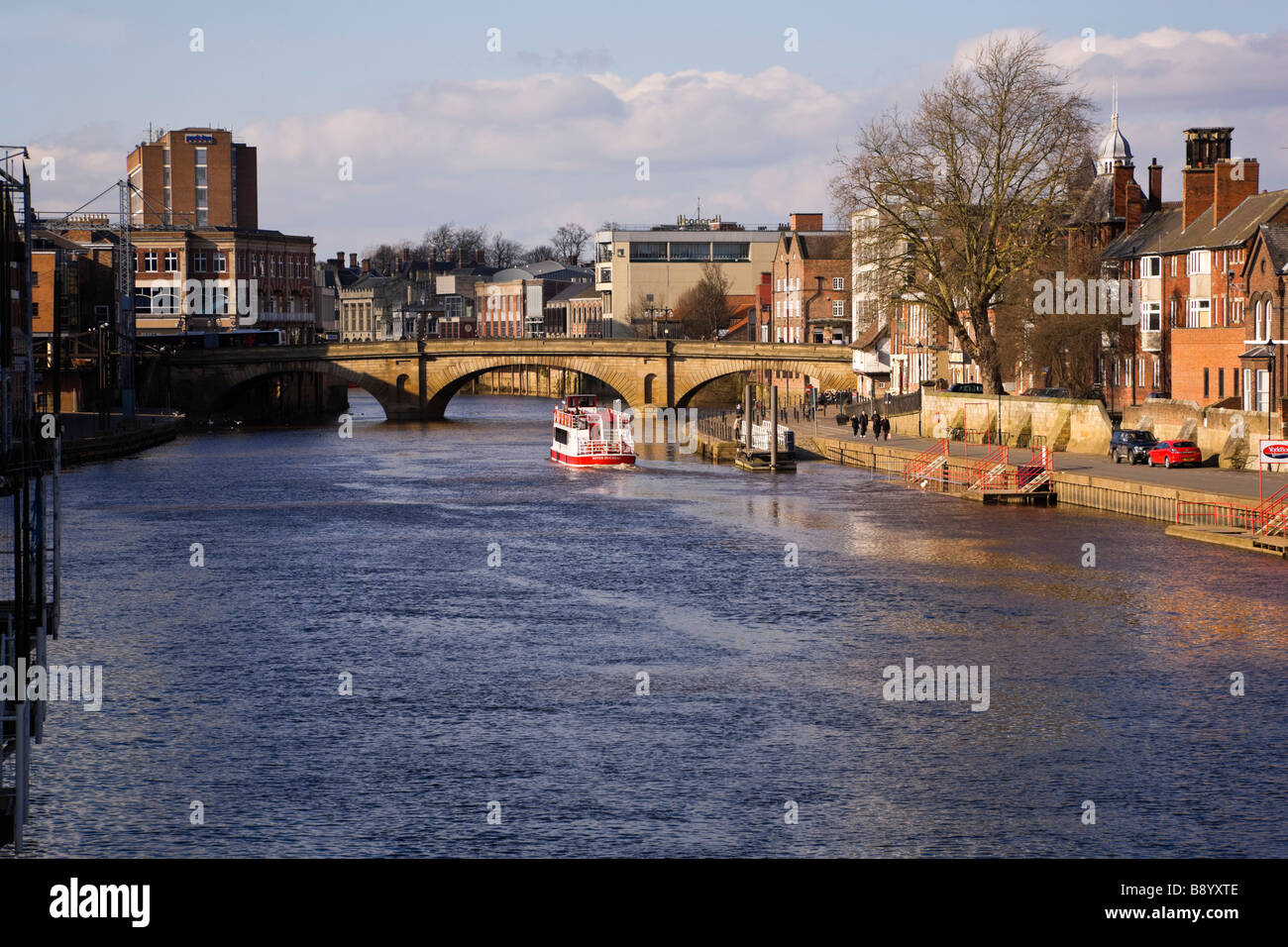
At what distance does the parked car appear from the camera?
224 ft

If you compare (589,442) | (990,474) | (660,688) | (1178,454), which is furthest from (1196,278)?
(660,688)

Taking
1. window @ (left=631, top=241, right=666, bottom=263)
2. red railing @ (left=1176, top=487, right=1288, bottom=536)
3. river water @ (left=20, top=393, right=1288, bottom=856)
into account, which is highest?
window @ (left=631, top=241, right=666, bottom=263)

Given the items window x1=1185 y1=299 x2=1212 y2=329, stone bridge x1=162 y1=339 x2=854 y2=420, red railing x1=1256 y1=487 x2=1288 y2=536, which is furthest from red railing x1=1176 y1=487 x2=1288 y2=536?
stone bridge x1=162 y1=339 x2=854 y2=420

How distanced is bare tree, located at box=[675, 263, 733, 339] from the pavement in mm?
89661

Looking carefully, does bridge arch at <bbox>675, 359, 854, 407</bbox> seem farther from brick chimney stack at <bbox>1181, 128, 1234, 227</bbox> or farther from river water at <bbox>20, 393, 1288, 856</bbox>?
river water at <bbox>20, 393, 1288, 856</bbox>

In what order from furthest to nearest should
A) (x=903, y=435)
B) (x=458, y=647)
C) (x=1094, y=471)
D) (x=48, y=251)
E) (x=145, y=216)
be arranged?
(x=145, y=216) → (x=48, y=251) → (x=903, y=435) → (x=1094, y=471) → (x=458, y=647)

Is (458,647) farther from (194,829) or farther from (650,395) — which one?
(650,395)

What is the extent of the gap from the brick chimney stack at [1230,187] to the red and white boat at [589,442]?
29.9 m

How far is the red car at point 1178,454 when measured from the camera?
6531cm

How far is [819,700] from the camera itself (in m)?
32.5

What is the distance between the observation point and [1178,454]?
214 feet

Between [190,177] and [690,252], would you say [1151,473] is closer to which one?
[190,177]

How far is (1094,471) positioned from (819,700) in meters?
36.5
